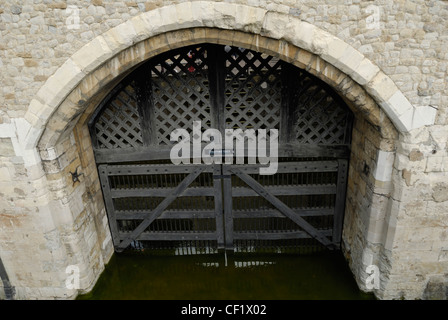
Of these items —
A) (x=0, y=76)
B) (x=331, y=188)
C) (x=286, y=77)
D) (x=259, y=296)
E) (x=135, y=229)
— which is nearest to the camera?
(x=0, y=76)

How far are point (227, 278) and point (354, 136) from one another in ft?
9.43

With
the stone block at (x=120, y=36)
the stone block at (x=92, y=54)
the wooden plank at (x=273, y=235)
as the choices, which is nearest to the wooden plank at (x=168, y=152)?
the wooden plank at (x=273, y=235)

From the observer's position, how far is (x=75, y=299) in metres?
4.84

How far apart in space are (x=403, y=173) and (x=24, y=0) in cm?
452

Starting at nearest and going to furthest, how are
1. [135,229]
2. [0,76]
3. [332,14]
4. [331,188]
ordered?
[332,14], [0,76], [331,188], [135,229]

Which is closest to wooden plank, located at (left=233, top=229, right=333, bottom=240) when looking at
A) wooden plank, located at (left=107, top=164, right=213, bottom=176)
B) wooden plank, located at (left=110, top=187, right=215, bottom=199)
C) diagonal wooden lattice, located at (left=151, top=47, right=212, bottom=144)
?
wooden plank, located at (left=110, top=187, right=215, bottom=199)

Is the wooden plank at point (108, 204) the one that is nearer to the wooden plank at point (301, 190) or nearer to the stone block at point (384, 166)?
the wooden plank at point (301, 190)

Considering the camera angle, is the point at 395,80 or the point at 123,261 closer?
the point at 395,80

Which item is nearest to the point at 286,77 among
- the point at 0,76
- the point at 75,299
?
the point at 0,76

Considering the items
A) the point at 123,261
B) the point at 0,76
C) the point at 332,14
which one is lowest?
the point at 123,261

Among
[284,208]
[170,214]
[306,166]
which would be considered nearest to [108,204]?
[170,214]

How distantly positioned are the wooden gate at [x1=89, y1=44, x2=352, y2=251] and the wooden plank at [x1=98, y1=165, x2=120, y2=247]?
0.02 meters

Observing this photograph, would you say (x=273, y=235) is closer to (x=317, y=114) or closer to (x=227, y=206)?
(x=227, y=206)

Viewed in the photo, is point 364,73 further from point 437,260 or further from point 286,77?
point 437,260
